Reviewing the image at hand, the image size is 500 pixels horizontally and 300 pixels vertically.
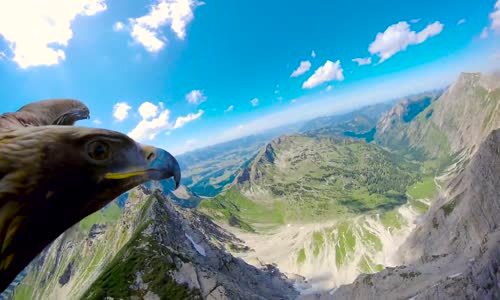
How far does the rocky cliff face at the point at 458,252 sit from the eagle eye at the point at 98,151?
64.7m

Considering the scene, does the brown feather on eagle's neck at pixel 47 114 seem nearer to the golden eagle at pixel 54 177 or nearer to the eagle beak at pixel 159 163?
the golden eagle at pixel 54 177

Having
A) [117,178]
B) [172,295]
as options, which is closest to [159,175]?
[117,178]

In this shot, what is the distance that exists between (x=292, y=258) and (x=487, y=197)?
352 feet

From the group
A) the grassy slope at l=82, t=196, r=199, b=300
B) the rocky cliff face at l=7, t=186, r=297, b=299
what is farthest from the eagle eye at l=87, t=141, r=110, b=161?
the grassy slope at l=82, t=196, r=199, b=300

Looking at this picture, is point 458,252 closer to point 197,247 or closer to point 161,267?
point 197,247

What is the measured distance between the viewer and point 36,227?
2.29m

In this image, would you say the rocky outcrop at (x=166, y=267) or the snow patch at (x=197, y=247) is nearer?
the rocky outcrop at (x=166, y=267)

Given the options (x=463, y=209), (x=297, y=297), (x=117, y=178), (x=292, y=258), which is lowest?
(x=292, y=258)

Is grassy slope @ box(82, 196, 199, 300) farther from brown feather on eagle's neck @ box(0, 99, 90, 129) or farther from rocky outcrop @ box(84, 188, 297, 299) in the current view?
brown feather on eagle's neck @ box(0, 99, 90, 129)

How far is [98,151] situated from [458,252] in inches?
4284

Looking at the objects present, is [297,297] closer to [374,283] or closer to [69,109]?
[374,283]

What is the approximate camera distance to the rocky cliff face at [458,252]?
169 ft

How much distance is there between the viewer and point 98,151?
277cm

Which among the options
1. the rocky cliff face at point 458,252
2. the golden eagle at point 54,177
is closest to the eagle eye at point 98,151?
the golden eagle at point 54,177
